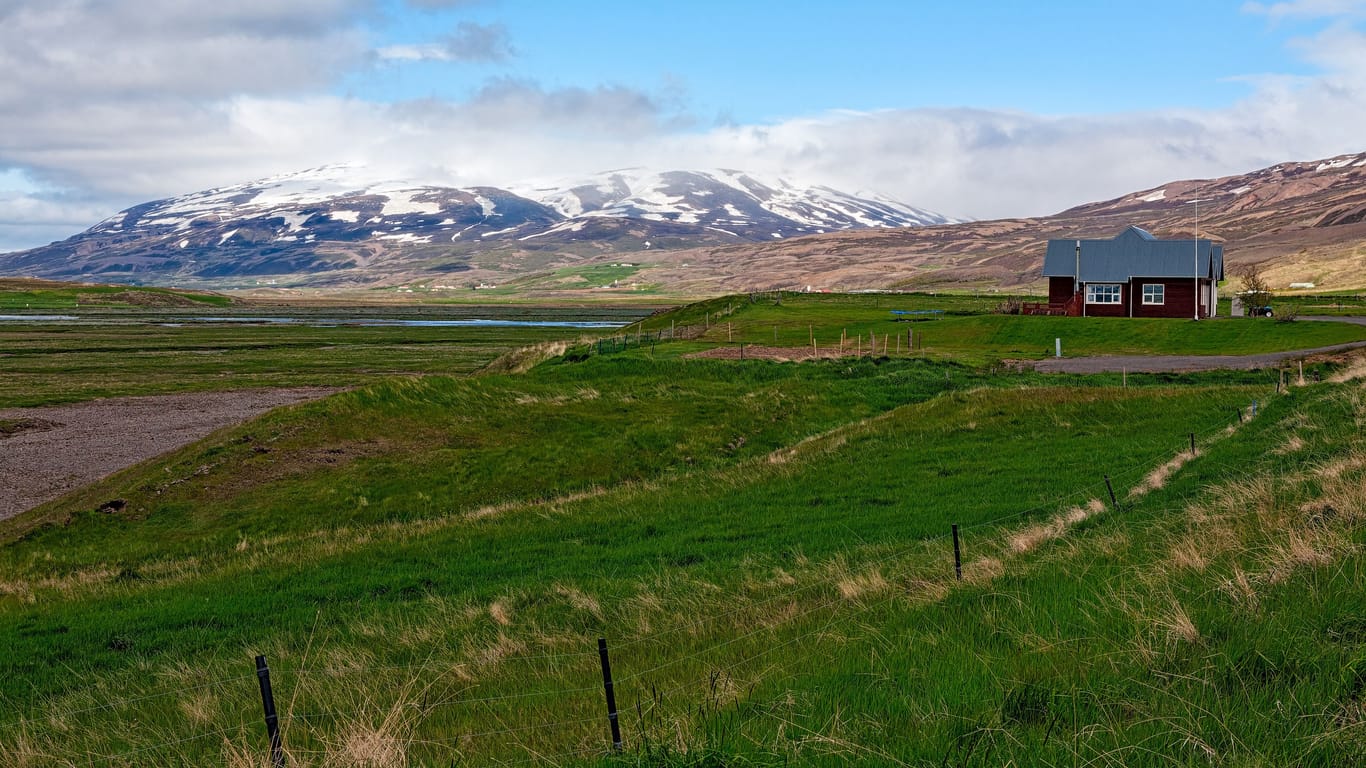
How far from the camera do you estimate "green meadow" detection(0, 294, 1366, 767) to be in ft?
22.8

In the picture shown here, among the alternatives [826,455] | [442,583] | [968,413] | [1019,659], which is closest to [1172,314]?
[968,413]

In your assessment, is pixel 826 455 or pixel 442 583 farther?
pixel 826 455

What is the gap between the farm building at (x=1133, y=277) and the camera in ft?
284

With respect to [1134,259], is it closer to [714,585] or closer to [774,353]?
[774,353]

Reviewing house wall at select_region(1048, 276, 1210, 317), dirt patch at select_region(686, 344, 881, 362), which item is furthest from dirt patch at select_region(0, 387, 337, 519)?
house wall at select_region(1048, 276, 1210, 317)

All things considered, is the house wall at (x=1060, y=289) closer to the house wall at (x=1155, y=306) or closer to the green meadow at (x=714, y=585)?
the house wall at (x=1155, y=306)

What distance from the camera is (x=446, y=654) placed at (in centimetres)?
1237

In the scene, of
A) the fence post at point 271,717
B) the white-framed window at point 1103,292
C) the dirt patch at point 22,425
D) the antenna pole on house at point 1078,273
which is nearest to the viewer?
the fence post at point 271,717

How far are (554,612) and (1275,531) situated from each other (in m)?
9.43

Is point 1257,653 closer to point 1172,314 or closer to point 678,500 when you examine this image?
point 678,500

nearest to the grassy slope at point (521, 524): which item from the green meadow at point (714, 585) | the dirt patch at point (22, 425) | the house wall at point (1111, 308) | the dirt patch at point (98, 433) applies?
the green meadow at point (714, 585)

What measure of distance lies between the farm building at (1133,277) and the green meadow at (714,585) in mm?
42832

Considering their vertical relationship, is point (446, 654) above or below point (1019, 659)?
below

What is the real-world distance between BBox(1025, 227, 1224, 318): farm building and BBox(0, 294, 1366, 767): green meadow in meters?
42.8
